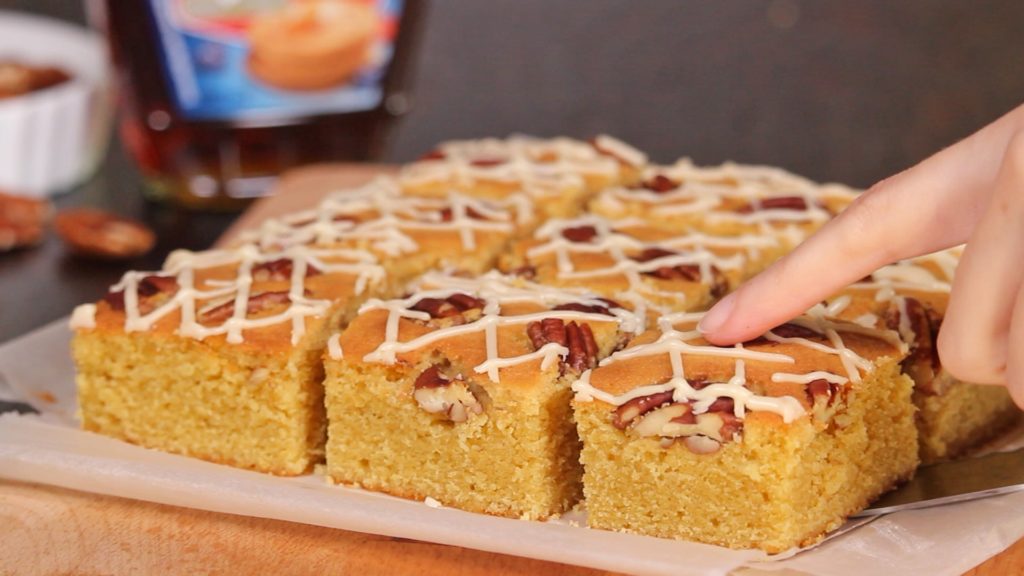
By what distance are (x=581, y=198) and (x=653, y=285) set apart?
718 millimetres

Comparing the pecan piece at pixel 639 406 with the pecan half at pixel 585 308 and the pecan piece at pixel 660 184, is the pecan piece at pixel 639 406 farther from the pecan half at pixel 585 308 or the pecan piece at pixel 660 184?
the pecan piece at pixel 660 184

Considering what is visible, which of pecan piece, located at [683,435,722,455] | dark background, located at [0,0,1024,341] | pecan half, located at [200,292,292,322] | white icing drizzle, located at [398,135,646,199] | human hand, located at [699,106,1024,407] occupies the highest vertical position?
human hand, located at [699,106,1024,407]

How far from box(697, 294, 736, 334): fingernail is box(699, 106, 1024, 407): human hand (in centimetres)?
13

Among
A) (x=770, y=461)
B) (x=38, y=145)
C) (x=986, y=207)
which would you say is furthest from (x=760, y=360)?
(x=38, y=145)

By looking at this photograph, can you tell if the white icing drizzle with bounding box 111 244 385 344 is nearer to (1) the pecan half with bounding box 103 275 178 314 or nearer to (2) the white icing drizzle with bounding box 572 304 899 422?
(1) the pecan half with bounding box 103 275 178 314

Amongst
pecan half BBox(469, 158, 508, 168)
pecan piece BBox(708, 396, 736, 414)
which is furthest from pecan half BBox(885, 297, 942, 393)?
pecan half BBox(469, 158, 508, 168)

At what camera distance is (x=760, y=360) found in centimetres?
209

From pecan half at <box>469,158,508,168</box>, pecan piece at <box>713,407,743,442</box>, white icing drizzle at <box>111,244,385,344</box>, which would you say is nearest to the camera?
pecan piece at <box>713,407,743,442</box>

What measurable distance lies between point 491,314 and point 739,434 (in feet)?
1.76

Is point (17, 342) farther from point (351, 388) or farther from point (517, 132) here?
point (517, 132)

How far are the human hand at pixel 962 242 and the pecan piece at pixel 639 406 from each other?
0.23 m

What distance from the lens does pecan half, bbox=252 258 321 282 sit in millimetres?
2543

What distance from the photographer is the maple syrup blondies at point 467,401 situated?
213cm

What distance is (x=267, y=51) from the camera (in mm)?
3480
